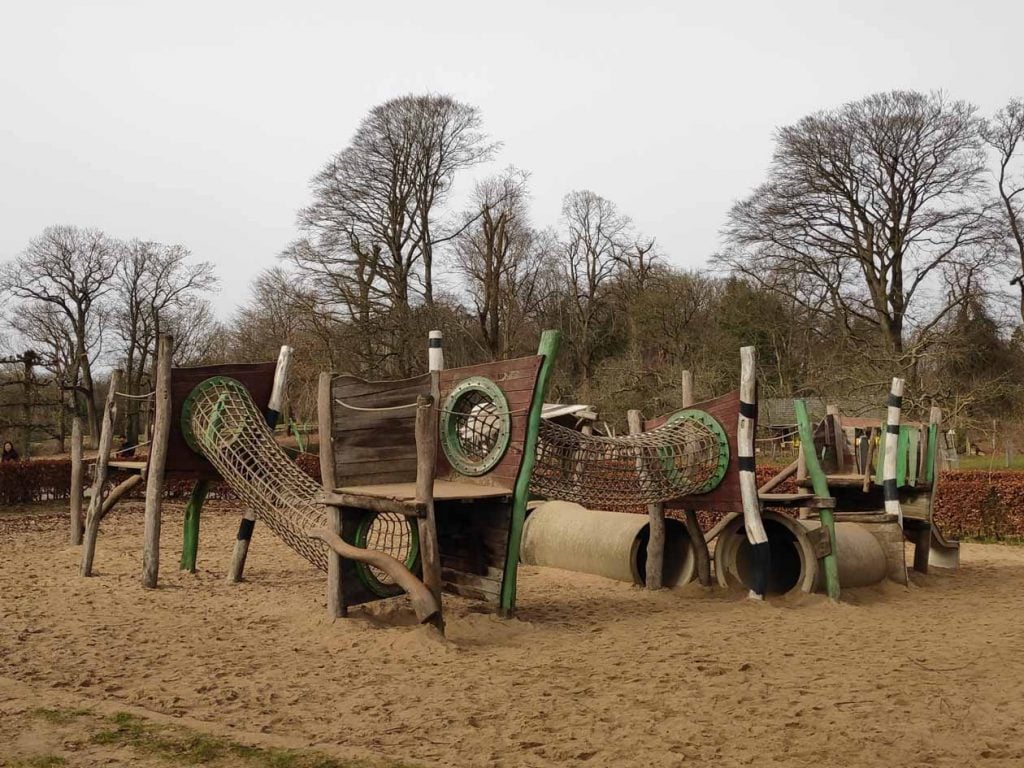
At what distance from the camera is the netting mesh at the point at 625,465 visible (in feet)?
23.7

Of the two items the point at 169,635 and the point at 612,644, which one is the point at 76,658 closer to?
the point at 169,635

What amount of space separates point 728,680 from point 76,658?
3.95 m

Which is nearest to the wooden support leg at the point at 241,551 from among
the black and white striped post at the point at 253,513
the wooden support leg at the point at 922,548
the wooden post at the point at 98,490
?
the black and white striped post at the point at 253,513

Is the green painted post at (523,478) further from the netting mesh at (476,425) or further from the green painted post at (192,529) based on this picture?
the green painted post at (192,529)

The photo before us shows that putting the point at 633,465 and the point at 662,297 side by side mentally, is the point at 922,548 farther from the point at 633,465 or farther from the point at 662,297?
the point at 662,297

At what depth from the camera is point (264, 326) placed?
101 ft

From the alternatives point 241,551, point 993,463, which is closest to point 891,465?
point 241,551

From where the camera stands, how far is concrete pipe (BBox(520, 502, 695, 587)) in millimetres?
8789

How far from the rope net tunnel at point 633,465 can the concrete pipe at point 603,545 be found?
1.24m

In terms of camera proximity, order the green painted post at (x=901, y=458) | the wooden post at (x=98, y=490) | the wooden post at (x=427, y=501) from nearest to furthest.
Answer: the wooden post at (x=427, y=501) < the wooden post at (x=98, y=490) < the green painted post at (x=901, y=458)

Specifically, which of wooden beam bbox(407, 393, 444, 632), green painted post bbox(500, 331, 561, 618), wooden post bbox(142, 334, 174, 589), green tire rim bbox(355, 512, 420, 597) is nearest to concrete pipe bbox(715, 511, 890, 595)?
green painted post bbox(500, 331, 561, 618)

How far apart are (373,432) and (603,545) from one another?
311 centimetres

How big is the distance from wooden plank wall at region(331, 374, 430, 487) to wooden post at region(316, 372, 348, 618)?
0.25ft

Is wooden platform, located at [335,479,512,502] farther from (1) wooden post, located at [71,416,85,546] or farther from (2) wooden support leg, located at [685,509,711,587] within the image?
(1) wooden post, located at [71,416,85,546]
